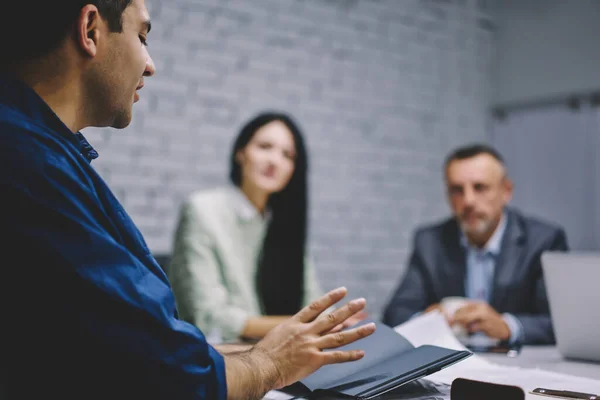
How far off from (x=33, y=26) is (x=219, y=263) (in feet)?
5.13

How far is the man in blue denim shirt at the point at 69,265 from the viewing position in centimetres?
79

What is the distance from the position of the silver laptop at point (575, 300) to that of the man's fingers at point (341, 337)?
0.63 meters

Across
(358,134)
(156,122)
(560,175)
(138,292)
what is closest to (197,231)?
(156,122)

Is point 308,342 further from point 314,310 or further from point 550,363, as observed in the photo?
point 550,363

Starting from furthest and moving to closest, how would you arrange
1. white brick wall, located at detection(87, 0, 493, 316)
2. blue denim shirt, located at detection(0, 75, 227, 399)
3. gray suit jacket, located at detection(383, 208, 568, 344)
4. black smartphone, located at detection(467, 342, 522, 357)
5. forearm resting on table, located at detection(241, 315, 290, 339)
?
white brick wall, located at detection(87, 0, 493, 316) → gray suit jacket, located at detection(383, 208, 568, 344) → forearm resting on table, located at detection(241, 315, 290, 339) → black smartphone, located at detection(467, 342, 522, 357) → blue denim shirt, located at detection(0, 75, 227, 399)

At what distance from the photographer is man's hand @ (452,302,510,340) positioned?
1.83 m

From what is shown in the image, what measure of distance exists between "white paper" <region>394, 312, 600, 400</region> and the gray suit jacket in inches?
27.6

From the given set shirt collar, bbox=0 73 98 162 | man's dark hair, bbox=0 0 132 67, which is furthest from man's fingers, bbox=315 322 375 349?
man's dark hair, bbox=0 0 132 67

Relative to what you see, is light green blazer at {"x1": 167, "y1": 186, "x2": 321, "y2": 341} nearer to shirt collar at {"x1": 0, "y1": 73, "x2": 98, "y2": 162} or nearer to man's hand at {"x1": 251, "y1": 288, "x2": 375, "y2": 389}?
man's hand at {"x1": 251, "y1": 288, "x2": 375, "y2": 389}

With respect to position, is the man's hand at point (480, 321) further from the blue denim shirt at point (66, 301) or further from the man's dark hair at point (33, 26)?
the man's dark hair at point (33, 26)

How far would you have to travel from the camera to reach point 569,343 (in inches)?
59.1

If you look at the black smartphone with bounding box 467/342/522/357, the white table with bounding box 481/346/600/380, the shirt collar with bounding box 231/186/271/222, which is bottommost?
the black smartphone with bounding box 467/342/522/357

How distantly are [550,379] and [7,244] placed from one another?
38.4 inches

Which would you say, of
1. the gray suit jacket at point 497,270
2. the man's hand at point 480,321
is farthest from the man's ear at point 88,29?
the gray suit jacket at point 497,270
